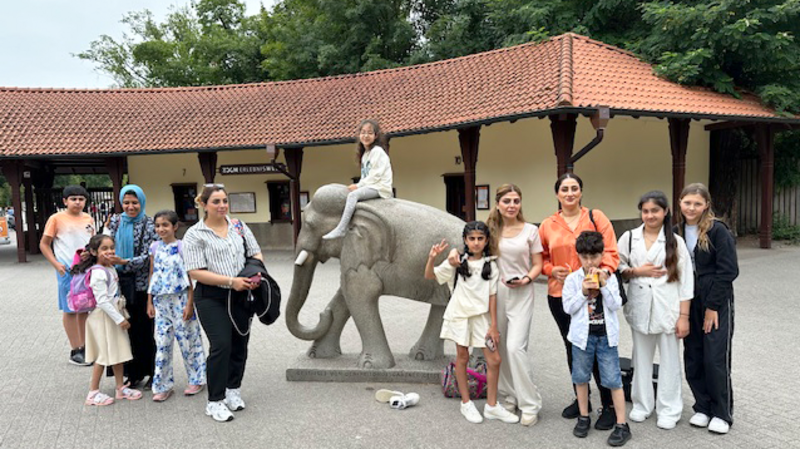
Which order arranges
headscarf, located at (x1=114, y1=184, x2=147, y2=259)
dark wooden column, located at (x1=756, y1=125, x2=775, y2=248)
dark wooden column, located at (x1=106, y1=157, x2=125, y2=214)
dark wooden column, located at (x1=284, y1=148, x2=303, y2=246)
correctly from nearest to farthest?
1. headscarf, located at (x1=114, y1=184, x2=147, y2=259)
2. dark wooden column, located at (x1=756, y1=125, x2=775, y2=248)
3. dark wooden column, located at (x1=284, y1=148, x2=303, y2=246)
4. dark wooden column, located at (x1=106, y1=157, x2=125, y2=214)

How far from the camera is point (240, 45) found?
25688 millimetres

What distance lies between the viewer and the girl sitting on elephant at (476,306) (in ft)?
11.4

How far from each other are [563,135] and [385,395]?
682 centimetres

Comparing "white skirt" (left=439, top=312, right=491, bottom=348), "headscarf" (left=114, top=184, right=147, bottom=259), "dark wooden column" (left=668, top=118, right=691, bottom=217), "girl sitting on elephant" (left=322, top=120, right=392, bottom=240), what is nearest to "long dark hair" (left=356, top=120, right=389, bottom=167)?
"girl sitting on elephant" (left=322, top=120, right=392, bottom=240)

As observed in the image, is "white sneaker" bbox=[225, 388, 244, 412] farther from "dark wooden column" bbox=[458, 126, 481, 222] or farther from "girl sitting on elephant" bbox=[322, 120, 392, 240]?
"dark wooden column" bbox=[458, 126, 481, 222]

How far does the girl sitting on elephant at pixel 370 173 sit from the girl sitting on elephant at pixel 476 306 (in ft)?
3.47

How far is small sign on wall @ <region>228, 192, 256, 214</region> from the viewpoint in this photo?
15.6 meters

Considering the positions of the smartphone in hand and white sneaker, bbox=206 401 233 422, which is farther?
white sneaker, bbox=206 401 233 422


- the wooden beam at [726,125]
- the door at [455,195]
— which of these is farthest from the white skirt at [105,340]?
the wooden beam at [726,125]

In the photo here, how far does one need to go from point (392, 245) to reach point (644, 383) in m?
2.16

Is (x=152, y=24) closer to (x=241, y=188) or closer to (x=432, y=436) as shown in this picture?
(x=241, y=188)

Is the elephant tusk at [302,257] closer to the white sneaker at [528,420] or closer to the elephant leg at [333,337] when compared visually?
the elephant leg at [333,337]

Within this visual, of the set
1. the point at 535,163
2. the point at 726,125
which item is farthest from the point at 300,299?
the point at 726,125

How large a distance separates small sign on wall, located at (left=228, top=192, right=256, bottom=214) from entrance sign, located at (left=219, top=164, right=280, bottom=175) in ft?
2.59
